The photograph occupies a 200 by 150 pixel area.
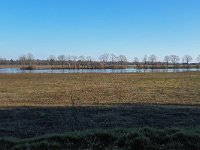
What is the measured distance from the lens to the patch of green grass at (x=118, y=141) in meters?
7.91

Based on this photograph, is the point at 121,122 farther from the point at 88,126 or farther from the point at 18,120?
the point at 18,120

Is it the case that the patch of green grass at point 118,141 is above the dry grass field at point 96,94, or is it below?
above

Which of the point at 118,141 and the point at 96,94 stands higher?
the point at 118,141

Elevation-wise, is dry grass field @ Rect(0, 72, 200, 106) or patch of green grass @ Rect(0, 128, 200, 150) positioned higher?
patch of green grass @ Rect(0, 128, 200, 150)

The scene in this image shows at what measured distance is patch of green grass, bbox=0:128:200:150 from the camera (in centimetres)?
791

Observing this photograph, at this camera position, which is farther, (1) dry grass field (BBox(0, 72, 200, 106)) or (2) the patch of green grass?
(1) dry grass field (BBox(0, 72, 200, 106))

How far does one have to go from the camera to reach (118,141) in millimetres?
8297

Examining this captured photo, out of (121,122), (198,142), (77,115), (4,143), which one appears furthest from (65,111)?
(198,142)

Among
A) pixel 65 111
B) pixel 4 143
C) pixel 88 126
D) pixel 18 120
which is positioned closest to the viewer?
pixel 4 143

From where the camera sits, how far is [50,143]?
26.7 ft

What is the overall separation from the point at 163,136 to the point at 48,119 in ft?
19.8

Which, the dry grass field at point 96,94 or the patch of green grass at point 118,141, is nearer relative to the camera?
the patch of green grass at point 118,141

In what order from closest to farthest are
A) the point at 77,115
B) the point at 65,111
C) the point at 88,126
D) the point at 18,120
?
1. the point at 88,126
2. the point at 18,120
3. the point at 77,115
4. the point at 65,111

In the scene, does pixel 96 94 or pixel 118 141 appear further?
pixel 96 94
